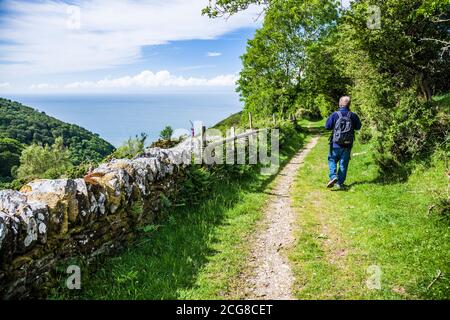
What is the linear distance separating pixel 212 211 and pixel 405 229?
434cm

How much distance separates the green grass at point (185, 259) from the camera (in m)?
5.22

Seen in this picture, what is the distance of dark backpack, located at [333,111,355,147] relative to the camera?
33.7 ft

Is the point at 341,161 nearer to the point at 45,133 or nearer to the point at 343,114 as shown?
the point at 343,114

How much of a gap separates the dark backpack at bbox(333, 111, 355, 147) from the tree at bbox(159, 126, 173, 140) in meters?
6.91

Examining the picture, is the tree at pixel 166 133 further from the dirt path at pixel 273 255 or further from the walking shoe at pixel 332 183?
the walking shoe at pixel 332 183

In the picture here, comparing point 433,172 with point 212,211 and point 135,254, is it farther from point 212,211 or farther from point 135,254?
point 135,254

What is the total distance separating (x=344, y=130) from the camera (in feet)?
Answer: 33.8

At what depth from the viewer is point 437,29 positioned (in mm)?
13391

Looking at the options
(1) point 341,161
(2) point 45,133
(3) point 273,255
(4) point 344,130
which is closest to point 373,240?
(3) point 273,255

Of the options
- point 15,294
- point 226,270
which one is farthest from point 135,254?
point 15,294

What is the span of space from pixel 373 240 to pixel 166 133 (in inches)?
403

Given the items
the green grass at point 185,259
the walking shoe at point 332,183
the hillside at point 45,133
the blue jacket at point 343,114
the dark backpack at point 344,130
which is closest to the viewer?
the green grass at point 185,259
